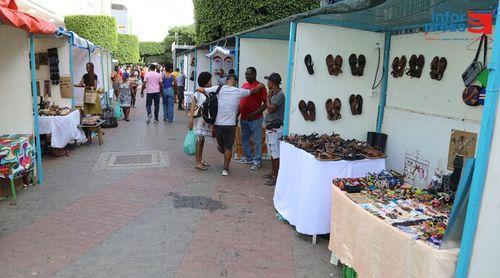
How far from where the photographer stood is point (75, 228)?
458 cm

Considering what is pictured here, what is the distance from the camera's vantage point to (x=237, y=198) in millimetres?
5754

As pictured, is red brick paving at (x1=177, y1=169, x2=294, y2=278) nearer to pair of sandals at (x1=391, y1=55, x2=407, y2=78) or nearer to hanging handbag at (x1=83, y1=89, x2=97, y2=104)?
pair of sandals at (x1=391, y1=55, x2=407, y2=78)

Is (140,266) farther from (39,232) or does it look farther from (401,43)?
(401,43)

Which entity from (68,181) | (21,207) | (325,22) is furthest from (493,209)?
(68,181)

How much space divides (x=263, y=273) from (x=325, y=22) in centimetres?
308

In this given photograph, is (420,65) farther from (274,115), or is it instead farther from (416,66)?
(274,115)

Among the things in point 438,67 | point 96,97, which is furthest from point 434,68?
point 96,97

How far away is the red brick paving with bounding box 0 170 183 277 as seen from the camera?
3789mm

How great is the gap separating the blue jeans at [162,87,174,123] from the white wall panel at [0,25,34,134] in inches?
250

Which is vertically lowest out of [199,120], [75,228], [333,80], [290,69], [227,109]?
[75,228]

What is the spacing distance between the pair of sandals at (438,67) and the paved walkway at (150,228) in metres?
2.20

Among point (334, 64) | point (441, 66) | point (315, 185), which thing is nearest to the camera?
point (315, 185)

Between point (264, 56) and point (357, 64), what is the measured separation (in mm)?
3386

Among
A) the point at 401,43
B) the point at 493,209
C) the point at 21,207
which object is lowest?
the point at 21,207
